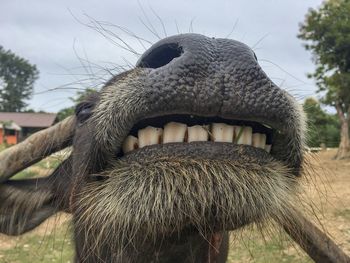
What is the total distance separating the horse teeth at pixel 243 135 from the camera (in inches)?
75.9

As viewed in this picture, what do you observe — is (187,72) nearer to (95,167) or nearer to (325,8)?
(95,167)

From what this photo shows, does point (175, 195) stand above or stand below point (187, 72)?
below

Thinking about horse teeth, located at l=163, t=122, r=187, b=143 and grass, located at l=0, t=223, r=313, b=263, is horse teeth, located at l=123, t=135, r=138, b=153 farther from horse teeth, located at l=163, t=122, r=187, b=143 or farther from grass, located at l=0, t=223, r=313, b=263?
grass, located at l=0, t=223, r=313, b=263

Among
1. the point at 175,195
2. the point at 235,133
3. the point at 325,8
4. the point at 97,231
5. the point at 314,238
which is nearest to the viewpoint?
the point at 175,195

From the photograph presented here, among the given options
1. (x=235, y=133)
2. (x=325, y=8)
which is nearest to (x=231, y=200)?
(x=235, y=133)

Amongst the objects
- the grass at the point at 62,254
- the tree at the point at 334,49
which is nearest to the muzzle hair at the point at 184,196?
the grass at the point at 62,254

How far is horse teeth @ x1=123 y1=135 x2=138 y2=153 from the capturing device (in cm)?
194

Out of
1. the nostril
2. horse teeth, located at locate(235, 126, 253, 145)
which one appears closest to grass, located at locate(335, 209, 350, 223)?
horse teeth, located at locate(235, 126, 253, 145)

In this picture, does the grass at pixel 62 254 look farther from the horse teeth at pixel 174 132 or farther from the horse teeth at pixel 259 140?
the horse teeth at pixel 174 132

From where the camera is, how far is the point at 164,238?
6.71 ft

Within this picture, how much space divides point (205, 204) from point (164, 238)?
366 millimetres

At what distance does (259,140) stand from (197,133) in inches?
12.6

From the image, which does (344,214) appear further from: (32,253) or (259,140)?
(259,140)

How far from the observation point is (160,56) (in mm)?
2049
